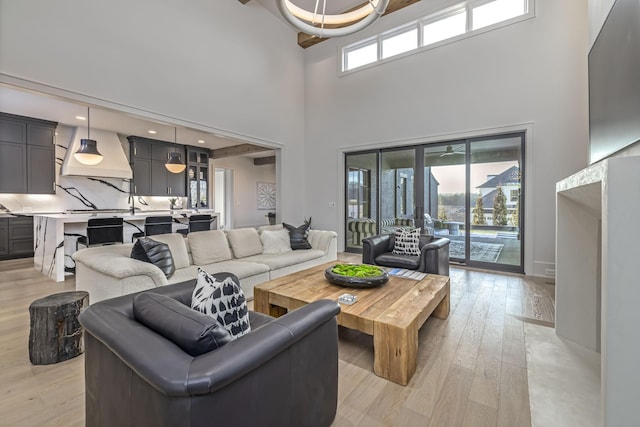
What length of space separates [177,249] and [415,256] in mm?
3009

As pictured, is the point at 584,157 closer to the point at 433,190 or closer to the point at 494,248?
the point at 494,248

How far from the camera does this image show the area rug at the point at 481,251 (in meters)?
4.77

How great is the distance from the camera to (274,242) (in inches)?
166

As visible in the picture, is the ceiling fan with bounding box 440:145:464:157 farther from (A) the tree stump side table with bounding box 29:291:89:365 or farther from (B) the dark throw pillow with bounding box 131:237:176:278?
(A) the tree stump side table with bounding box 29:291:89:365

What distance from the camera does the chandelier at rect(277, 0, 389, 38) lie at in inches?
114

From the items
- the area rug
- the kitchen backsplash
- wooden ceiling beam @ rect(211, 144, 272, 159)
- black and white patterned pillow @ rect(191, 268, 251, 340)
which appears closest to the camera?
black and white patterned pillow @ rect(191, 268, 251, 340)

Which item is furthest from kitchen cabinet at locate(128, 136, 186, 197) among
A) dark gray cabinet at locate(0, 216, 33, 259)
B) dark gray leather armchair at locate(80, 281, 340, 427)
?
dark gray leather armchair at locate(80, 281, 340, 427)

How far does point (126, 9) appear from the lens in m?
3.83

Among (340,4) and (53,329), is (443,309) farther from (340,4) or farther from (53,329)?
(340,4)

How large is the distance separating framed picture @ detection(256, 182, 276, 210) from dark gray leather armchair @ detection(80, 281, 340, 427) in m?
9.69

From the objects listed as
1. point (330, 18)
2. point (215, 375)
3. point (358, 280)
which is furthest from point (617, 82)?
point (215, 375)

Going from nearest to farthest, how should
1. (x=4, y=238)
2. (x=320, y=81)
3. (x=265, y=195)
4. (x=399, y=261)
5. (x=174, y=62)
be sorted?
(x=399, y=261) → (x=174, y=62) → (x=4, y=238) → (x=320, y=81) → (x=265, y=195)

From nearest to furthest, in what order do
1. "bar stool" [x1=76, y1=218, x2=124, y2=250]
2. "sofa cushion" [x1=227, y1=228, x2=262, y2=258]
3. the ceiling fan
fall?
"sofa cushion" [x1=227, y1=228, x2=262, y2=258]
"bar stool" [x1=76, y1=218, x2=124, y2=250]
the ceiling fan

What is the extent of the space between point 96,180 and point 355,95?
6675 millimetres
